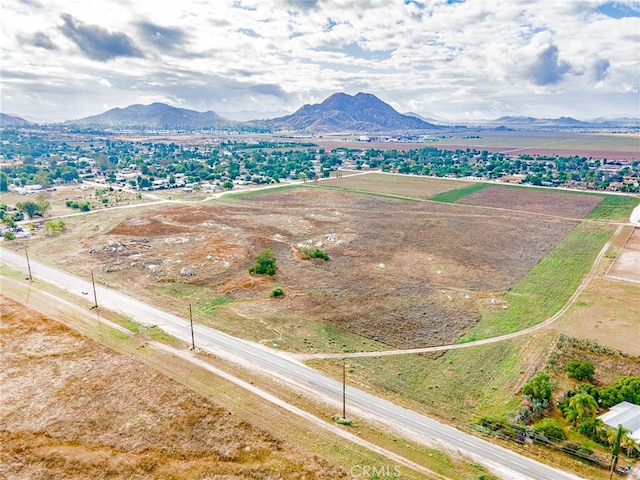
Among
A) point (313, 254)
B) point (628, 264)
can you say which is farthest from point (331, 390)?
point (628, 264)

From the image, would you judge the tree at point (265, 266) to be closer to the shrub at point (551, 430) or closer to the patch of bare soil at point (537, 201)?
the shrub at point (551, 430)

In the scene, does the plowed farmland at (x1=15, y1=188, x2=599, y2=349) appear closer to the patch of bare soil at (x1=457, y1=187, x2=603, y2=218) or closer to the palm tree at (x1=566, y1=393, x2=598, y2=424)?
the patch of bare soil at (x1=457, y1=187, x2=603, y2=218)

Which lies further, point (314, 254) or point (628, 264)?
point (314, 254)

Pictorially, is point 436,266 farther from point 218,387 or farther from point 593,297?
point 218,387

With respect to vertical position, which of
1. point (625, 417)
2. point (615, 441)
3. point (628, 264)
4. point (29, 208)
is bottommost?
point (628, 264)

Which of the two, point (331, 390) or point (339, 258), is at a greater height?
point (339, 258)

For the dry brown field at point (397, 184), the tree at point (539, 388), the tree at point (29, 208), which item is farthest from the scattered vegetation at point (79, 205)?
the tree at point (539, 388)

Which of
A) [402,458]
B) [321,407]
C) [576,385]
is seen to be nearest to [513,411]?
[576,385]

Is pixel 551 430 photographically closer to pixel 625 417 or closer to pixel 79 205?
pixel 625 417
